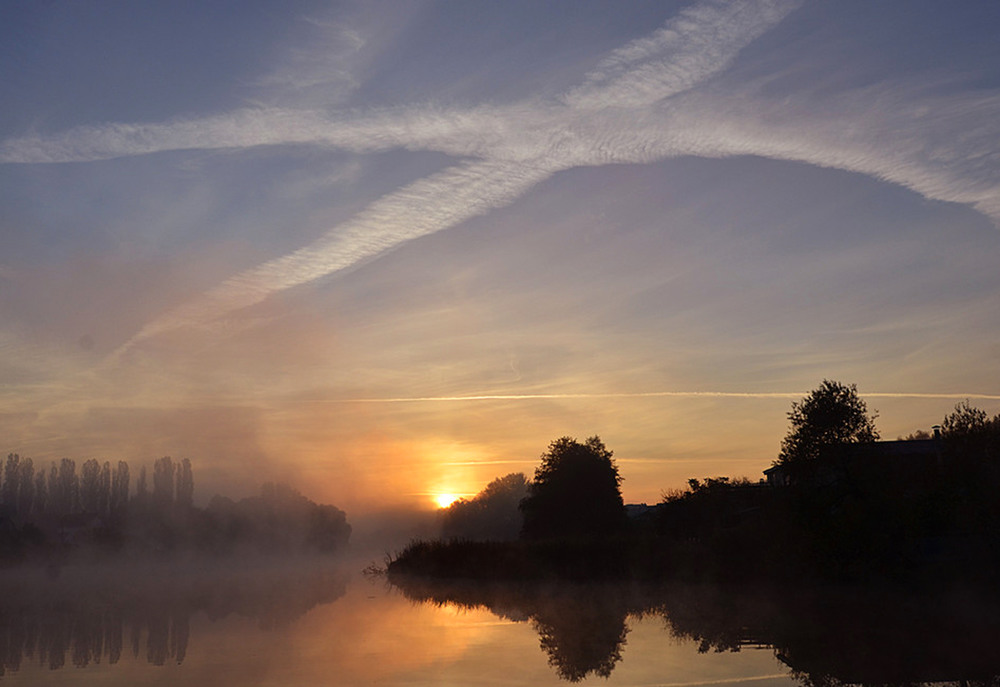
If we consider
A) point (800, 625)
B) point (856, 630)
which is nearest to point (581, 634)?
point (800, 625)

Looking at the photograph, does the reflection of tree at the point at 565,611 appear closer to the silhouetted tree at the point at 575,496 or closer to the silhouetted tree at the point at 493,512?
the silhouetted tree at the point at 575,496

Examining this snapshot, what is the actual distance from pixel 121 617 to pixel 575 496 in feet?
196

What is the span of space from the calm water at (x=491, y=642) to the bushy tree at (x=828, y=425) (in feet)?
26.0

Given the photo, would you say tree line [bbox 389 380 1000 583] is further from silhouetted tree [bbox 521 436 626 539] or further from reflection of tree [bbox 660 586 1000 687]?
silhouetted tree [bbox 521 436 626 539]

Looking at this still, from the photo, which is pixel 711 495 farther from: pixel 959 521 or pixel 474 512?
pixel 474 512

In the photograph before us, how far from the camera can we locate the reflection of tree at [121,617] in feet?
73.2

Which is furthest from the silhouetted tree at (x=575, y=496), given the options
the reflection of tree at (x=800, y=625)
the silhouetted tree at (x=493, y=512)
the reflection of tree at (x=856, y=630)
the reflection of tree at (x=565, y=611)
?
the silhouetted tree at (x=493, y=512)

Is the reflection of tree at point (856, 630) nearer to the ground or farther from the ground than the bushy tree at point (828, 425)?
nearer to the ground

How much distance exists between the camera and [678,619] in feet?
95.6

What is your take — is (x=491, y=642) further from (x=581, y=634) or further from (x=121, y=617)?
(x=121, y=617)

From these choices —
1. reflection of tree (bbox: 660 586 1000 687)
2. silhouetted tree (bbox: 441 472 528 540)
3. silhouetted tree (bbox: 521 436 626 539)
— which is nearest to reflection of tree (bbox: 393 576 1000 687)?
reflection of tree (bbox: 660 586 1000 687)

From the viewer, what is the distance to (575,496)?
288 ft

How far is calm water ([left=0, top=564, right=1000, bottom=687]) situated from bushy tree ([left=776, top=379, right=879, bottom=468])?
793 centimetres

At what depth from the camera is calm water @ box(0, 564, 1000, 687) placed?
18.1 m
